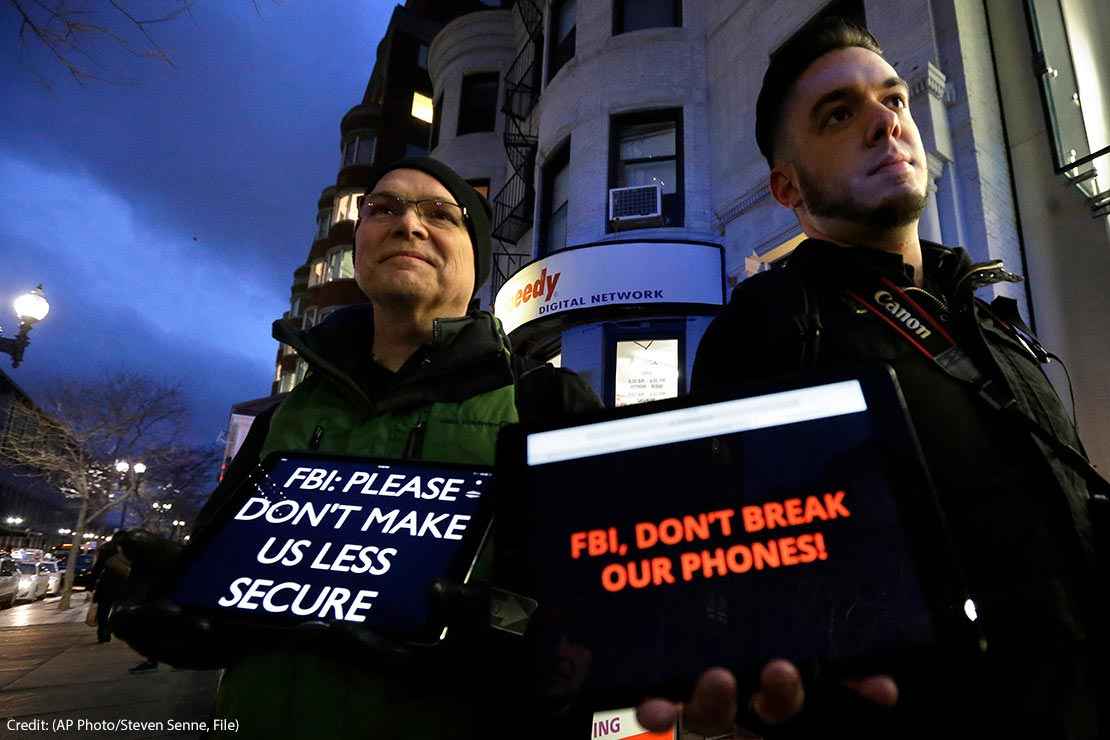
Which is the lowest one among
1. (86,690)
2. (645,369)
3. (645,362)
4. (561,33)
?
(86,690)

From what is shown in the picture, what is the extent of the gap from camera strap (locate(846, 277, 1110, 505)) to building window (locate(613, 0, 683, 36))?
474 inches

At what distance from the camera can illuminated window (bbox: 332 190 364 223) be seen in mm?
27812

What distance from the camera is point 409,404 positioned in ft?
5.79

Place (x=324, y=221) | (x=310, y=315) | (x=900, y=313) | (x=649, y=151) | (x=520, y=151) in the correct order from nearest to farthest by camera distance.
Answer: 1. (x=900, y=313)
2. (x=649, y=151)
3. (x=520, y=151)
4. (x=310, y=315)
5. (x=324, y=221)

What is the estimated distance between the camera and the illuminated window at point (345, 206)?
27.8m

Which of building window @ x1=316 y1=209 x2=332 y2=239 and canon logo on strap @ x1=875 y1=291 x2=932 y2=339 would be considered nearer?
canon logo on strap @ x1=875 y1=291 x2=932 y2=339

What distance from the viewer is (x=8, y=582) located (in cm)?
1872

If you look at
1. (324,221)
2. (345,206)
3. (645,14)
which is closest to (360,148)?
(345,206)

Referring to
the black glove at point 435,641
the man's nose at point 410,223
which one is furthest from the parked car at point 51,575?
the black glove at point 435,641

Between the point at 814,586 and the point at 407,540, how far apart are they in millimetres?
819

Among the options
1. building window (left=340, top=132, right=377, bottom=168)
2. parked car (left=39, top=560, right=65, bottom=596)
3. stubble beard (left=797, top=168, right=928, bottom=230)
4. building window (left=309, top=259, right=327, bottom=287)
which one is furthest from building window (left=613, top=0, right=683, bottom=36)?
parked car (left=39, top=560, right=65, bottom=596)

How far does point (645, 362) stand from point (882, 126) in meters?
8.30

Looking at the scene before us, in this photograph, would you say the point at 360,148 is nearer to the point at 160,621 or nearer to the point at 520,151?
the point at 520,151

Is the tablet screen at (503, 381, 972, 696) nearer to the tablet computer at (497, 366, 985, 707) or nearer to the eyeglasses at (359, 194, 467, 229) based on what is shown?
the tablet computer at (497, 366, 985, 707)
